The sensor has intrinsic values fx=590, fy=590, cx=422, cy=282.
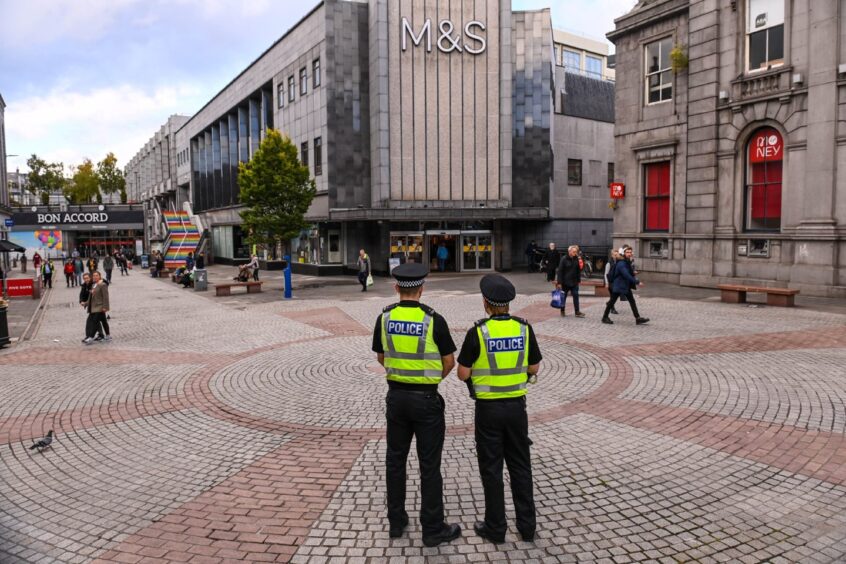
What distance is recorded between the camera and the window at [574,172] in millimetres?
38237

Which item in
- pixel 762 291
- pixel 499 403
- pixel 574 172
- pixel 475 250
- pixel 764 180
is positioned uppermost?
pixel 574 172

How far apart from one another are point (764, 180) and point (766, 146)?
1.08m

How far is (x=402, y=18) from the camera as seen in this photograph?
1162 inches

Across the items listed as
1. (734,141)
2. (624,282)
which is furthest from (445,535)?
(734,141)

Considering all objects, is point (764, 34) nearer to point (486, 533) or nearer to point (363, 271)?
point (363, 271)

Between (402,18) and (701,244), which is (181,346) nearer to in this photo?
(701,244)

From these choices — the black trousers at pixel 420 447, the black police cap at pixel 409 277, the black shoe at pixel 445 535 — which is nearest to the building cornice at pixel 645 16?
the black police cap at pixel 409 277

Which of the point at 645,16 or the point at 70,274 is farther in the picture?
the point at 70,274

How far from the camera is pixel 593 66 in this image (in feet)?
254

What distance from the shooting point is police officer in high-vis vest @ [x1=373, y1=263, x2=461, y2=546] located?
14.6 ft

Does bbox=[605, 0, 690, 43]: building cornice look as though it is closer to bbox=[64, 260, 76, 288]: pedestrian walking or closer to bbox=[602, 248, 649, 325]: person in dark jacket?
bbox=[602, 248, 649, 325]: person in dark jacket

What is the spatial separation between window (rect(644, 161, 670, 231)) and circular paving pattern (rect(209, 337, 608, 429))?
13.5 meters

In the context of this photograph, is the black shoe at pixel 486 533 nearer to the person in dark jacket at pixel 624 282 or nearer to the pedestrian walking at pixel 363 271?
the person in dark jacket at pixel 624 282

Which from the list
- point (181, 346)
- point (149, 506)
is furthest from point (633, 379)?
point (181, 346)
